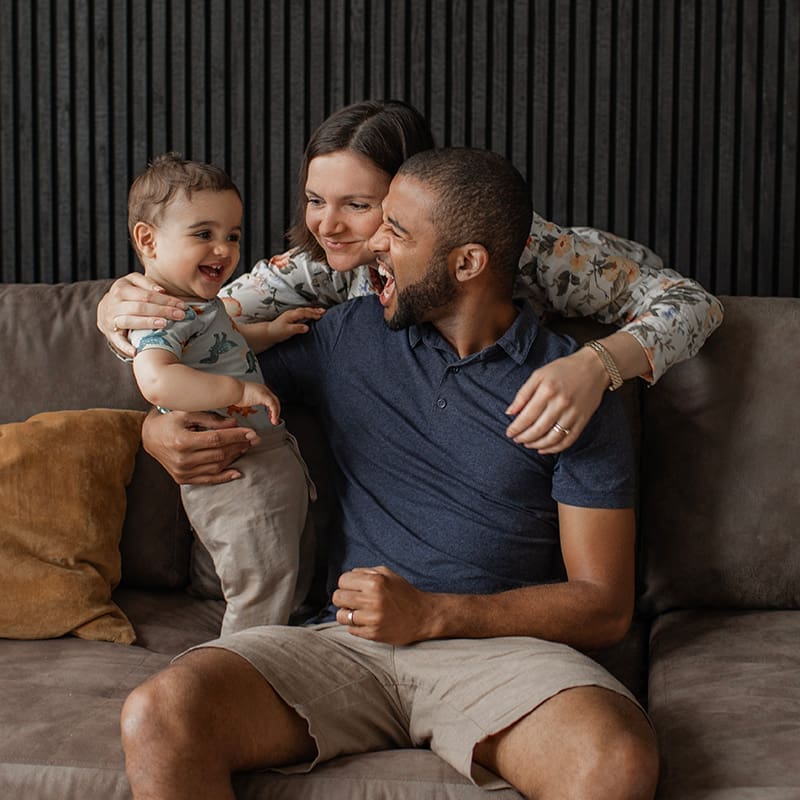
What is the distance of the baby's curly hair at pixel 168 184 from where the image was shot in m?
1.88

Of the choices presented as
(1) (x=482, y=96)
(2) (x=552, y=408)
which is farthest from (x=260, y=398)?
(1) (x=482, y=96)

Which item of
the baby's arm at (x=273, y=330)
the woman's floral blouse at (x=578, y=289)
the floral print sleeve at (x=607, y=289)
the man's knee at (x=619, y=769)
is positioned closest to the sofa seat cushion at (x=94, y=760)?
the man's knee at (x=619, y=769)

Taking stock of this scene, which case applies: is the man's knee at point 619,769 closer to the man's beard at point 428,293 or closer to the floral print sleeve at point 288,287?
the man's beard at point 428,293

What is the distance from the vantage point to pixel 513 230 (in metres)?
1.93

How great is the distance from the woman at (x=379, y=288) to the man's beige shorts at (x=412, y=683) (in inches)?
12.7

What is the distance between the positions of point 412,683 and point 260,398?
0.50 metres

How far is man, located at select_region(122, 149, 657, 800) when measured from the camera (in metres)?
1.55

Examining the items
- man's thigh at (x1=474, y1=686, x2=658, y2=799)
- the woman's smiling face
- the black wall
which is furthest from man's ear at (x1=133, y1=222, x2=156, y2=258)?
the black wall

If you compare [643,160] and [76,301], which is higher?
[643,160]

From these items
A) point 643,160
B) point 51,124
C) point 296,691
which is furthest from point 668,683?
point 51,124

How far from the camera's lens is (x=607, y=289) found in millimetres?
2172

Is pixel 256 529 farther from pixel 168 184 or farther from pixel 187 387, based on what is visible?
pixel 168 184

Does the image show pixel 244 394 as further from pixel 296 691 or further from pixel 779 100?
pixel 779 100

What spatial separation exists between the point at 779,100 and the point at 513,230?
153 cm
